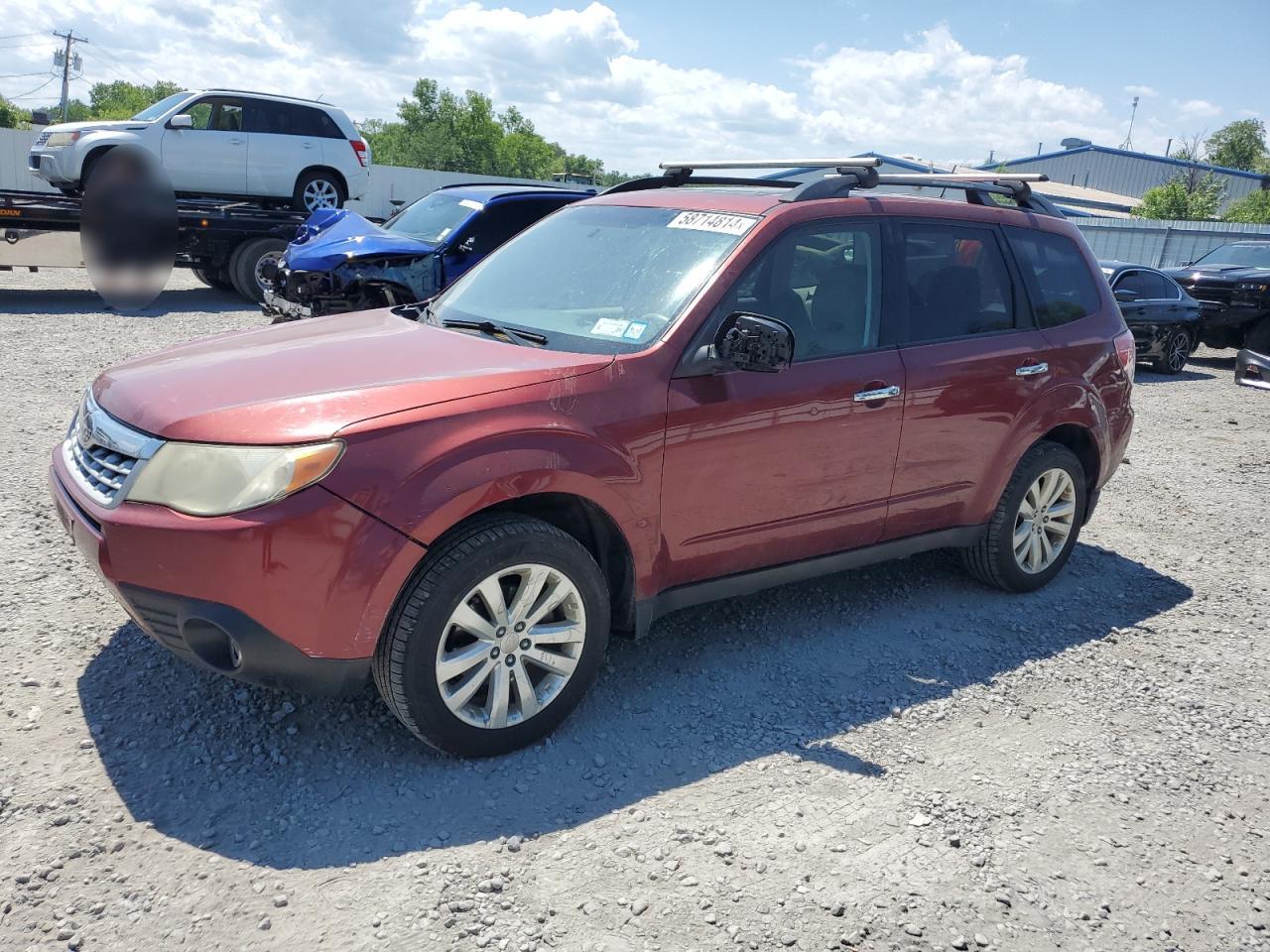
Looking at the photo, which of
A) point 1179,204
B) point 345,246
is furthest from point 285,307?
point 1179,204

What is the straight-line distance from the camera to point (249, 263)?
13570 millimetres

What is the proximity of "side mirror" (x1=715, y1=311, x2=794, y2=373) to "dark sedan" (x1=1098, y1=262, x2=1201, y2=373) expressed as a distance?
11372 mm

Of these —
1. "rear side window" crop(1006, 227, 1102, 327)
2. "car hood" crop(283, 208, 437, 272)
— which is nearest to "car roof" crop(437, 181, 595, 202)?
"car hood" crop(283, 208, 437, 272)

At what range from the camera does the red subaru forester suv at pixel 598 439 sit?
2945mm

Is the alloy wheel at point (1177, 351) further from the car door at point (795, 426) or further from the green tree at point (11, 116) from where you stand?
the green tree at point (11, 116)

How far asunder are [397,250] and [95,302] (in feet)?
21.2

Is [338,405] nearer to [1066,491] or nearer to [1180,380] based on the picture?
[1066,491]

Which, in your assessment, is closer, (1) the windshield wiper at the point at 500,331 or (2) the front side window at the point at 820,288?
(1) the windshield wiper at the point at 500,331

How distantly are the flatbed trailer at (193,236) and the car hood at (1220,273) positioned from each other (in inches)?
514

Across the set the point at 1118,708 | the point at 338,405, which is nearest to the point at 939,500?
the point at 1118,708

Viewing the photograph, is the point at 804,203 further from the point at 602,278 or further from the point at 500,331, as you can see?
the point at 500,331

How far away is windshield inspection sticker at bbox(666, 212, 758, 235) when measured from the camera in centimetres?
394

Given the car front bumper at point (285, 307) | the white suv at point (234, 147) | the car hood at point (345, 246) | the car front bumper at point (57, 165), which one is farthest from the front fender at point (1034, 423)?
the car front bumper at point (57, 165)

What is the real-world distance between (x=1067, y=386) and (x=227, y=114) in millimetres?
13985
